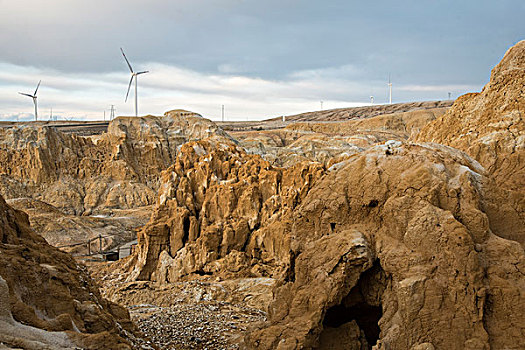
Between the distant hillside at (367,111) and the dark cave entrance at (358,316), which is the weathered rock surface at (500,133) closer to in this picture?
the dark cave entrance at (358,316)

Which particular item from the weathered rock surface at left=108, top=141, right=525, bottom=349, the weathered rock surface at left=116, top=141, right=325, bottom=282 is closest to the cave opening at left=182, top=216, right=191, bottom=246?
the weathered rock surface at left=116, top=141, right=325, bottom=282

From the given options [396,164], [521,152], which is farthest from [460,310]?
[521,152]

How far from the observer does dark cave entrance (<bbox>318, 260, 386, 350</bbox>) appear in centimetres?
1067

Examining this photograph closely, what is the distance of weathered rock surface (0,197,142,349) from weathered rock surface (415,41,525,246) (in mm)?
9288

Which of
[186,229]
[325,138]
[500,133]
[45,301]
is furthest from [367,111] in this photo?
[45,301]

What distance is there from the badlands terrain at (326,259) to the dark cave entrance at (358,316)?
34mm

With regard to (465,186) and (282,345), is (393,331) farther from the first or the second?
(465,186)

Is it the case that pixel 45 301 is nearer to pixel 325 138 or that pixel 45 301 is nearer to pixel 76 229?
pixel 76 229

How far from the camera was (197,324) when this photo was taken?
48.6ft

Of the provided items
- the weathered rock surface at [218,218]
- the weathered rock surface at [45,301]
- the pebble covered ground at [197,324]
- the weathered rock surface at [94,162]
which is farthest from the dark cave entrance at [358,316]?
the weathered rock surface at [94,162]

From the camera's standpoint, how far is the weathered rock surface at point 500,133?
1082 cm

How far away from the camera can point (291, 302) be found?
10906mm

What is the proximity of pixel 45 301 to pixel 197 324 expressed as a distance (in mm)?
6486

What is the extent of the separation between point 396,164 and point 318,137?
2628 inches
